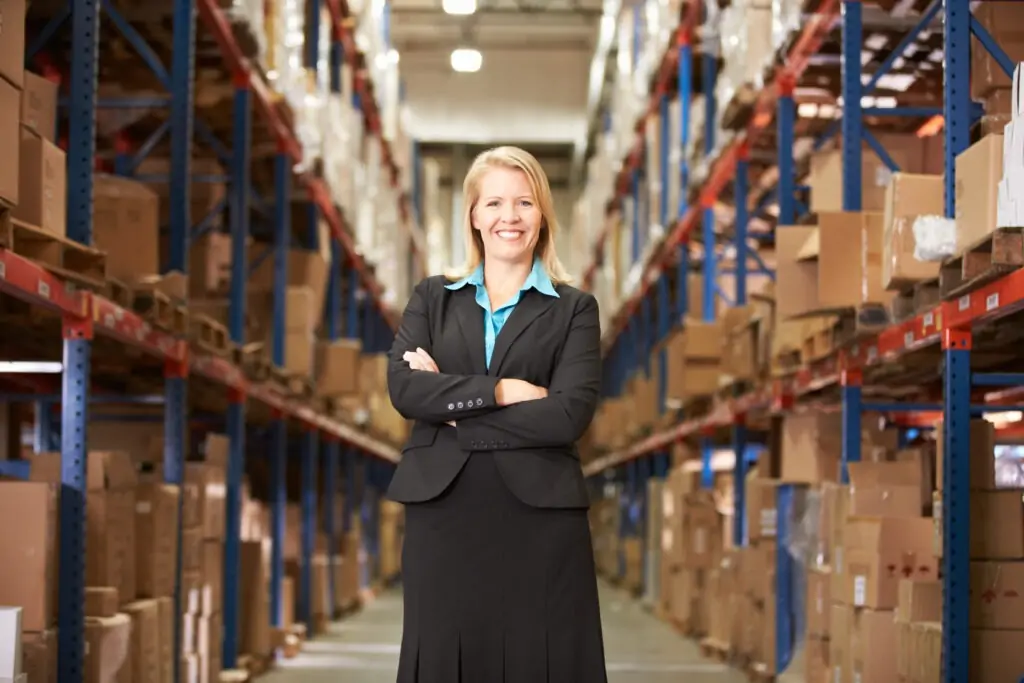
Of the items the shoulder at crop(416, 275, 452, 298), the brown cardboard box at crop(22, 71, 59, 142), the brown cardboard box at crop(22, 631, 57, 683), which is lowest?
the brown cardboard box at crop(22, 631, 57, 683)

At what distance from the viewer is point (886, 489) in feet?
20.1

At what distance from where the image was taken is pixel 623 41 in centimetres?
1658

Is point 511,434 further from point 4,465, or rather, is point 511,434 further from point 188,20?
point 188,20

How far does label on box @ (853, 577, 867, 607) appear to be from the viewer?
6008 millimetres

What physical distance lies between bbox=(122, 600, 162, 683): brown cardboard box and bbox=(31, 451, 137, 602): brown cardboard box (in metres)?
0.11

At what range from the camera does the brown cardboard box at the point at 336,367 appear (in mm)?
11836

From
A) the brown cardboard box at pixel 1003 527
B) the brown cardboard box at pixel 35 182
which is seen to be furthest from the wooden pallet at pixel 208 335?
the brown cardboard box at pixel 1003 527

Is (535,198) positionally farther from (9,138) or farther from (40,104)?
(40,104)

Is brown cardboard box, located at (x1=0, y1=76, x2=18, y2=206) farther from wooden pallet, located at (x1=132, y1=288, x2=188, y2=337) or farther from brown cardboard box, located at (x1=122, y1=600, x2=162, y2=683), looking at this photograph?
brown cardboard box, located at (x1=122, y1=600, x2=162, y2=683)

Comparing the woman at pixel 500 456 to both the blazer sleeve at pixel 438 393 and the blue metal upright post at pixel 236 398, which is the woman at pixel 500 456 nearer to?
the blazer sleeve at pixel 438 393

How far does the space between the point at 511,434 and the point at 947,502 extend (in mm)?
2337

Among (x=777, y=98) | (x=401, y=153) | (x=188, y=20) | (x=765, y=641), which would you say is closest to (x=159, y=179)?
(x=188, y=20)

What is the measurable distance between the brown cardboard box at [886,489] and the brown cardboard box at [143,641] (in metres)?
2.95

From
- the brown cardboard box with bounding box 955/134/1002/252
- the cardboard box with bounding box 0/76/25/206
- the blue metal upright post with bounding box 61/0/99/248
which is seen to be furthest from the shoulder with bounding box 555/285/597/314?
the blue metal upright post with bounding box 61/0/99/248
